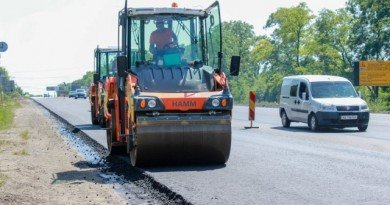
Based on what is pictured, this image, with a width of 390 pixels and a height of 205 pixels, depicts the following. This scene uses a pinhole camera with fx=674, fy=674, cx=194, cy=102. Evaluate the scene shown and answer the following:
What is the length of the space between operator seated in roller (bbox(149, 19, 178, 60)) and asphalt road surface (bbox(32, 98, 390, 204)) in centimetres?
226

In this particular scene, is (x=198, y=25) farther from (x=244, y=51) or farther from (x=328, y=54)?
(x=244, y=51)

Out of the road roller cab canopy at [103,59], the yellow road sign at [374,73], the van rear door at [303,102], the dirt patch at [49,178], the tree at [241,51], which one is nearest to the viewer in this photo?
the dirt patch at [49,178]

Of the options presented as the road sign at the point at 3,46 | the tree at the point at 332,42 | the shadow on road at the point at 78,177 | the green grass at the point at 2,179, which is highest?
the tree at the point at 332,42

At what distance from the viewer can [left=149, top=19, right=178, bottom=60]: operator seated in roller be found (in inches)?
492

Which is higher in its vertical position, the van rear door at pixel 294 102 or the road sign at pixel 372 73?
the road sign at pixel 372 73

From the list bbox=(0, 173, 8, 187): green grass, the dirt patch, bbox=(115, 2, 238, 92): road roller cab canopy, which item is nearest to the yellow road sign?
the dirt patch

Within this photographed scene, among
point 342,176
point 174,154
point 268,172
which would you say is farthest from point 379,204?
point 174,154

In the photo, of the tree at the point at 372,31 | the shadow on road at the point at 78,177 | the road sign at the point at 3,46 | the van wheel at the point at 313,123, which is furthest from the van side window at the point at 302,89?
the tree at the point at 372,31

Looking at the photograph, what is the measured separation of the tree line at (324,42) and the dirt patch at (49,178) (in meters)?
40.3

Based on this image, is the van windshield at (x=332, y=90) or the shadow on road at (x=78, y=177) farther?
the van windshield at (x=332, y=90)

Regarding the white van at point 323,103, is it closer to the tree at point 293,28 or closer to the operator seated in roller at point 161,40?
the operator seated in roller at point 161,40

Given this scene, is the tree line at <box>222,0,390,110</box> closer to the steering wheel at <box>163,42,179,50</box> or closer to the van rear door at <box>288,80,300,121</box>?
the van rear door at <box>288,80,300,121</box>

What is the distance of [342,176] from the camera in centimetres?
1012

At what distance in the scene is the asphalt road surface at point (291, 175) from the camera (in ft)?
27.2
